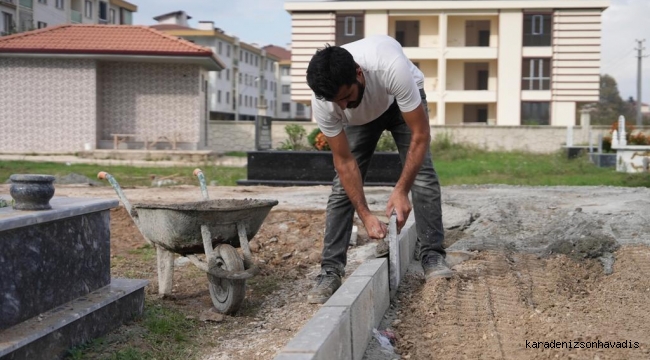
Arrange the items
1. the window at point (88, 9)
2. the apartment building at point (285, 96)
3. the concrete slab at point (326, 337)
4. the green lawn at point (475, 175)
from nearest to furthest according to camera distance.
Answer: the concrete slab at point (326, 337) → the green lawn at point (475, 175) → the window at point (88, 9) → the apartment building at point (285, 96)

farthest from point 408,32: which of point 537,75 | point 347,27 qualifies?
point 537,75

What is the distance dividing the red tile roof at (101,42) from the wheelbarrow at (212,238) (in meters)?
17.7

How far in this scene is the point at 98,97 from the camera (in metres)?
22.5

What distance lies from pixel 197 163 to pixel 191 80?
4.05m

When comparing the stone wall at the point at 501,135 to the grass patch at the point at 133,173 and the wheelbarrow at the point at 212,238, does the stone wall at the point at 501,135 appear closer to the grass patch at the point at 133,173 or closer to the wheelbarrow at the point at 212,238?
the grass patch at the point at 133,173

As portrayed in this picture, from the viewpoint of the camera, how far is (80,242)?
363cm

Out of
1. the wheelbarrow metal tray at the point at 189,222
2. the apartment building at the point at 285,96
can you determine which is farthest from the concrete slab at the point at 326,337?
the apartment building at the point at 285,96

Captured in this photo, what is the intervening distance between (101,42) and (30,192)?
20538mm

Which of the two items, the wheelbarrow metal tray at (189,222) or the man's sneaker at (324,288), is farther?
the wheelbarrow metal tray at (189,222)

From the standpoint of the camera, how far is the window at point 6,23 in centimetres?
3709

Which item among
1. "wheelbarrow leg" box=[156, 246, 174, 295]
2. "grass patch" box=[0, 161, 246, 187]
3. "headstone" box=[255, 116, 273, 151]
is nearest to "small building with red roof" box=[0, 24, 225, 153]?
"grass patch" box=[0, 161, 246, 187]

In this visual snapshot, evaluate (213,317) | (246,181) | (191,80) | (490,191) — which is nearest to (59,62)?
(191,80)

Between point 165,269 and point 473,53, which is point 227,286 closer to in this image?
point 165,269

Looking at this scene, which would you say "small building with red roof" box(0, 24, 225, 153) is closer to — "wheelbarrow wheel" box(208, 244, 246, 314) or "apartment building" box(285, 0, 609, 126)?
"apartment building" box(285, 0, 609, 126)
